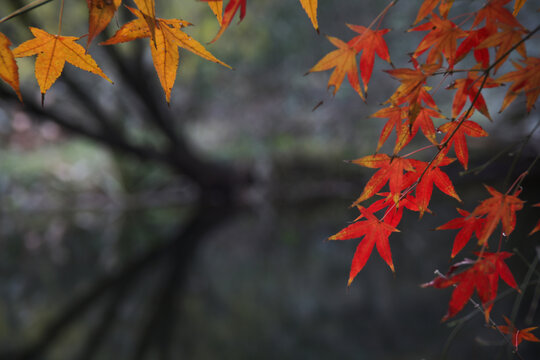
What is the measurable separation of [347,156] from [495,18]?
169 inches

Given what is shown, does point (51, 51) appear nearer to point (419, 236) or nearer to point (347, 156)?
point (419, 236)

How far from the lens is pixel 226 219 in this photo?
3.55 metres

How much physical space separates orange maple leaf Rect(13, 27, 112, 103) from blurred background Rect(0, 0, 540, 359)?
0.36m

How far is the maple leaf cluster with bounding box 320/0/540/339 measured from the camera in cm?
35

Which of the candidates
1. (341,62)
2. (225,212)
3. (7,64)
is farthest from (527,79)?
(225,212)

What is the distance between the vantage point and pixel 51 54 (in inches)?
13.9

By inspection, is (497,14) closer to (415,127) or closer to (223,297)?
(415,127)

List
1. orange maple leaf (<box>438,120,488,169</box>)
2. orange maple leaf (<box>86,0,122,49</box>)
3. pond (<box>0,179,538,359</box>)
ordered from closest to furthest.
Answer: orange maple leaf (<box>86,0,122,49</box>) → orange maple leaf (<box>438,120,488,169</box>) → pond (<box>0,179,538,359</box>)

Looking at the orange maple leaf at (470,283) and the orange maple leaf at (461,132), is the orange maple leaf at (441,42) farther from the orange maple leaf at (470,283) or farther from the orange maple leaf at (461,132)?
the orange maple leaf at (470,283)

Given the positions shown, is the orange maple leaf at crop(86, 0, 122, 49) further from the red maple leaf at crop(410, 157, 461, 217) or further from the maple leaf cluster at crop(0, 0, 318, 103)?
the red maple leaf at crop(410, 157, 461, 217)

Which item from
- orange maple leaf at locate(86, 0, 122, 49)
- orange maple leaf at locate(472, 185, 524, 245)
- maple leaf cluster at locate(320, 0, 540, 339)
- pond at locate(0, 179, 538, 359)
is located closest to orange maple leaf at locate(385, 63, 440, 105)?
maple leaf cluster at locate(320, 0, 540, 339)

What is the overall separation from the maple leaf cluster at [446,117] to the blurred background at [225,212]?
88mm

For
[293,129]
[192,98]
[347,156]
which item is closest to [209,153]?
[192,98]

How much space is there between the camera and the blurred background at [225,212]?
5.73 feet
